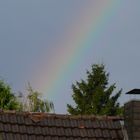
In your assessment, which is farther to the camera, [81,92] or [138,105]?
[81,92]

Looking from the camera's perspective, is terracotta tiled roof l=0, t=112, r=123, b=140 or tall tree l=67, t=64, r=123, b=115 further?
tall tree l=67, t=64, r=123, b=115

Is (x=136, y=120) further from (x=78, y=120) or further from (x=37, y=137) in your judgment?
(x=37, y=137)

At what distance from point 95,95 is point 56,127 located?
35.6 metres

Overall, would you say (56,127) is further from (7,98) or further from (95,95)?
(95,95)

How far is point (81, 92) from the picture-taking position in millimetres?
55156

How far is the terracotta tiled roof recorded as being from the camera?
16875 mm

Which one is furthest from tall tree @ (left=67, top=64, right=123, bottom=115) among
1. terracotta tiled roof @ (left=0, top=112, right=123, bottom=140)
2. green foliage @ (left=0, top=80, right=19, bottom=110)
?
terracotta tiled roof @ (left=0, top=112, right=123, bottom=140)

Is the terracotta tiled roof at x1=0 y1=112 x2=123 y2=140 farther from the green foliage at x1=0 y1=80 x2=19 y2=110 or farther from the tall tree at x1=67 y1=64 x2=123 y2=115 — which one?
the tall tree at x1=67 y1=64 x2=123 y2=115

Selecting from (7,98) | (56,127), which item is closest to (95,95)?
→ (7,98)

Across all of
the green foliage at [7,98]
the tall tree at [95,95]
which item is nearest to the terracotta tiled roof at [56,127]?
the green foliage at [7,98]

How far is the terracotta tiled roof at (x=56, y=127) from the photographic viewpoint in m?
16.9

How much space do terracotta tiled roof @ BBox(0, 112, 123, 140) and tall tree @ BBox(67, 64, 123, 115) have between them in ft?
111

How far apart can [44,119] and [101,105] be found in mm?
35735

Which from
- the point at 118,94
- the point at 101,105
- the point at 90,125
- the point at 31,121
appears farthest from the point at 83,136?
the point at 118,94
